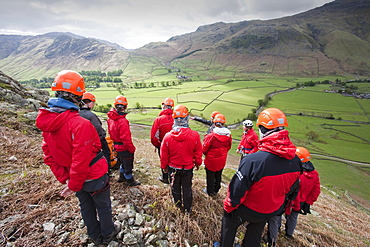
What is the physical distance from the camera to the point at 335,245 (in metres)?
4.86

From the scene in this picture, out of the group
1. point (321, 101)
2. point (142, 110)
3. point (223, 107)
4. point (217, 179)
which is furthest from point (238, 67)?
point (217, 179)

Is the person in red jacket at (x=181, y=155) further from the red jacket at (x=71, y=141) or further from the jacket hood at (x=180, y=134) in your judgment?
the red jacket at (x=71, y=141)

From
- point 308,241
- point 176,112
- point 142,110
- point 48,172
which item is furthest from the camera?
point 142,110

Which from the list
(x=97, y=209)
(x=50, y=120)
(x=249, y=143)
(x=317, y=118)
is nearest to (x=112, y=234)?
(x=97, y=209)

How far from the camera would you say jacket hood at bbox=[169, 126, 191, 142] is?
4.41m

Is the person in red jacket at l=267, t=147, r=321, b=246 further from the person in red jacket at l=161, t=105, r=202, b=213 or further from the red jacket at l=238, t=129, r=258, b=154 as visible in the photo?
the person in red jacket at l=161, t=105, r=202, b=213

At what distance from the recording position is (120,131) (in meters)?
5.26

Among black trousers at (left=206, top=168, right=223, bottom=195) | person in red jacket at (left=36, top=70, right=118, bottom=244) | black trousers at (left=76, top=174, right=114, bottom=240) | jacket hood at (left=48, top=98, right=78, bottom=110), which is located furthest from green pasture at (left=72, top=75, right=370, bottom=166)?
jacket hood at (left=48, top=98, right=78, bottom=110)

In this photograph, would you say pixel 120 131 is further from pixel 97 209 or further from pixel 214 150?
pixel 214 150

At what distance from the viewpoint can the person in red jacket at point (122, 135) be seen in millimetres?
5281

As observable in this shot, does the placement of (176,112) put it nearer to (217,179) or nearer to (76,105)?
(76,105)

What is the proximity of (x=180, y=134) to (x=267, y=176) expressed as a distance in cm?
225

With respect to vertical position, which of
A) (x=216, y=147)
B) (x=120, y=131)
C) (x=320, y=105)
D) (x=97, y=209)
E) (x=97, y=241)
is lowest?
(x=320, y=105)

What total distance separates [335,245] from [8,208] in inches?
336
